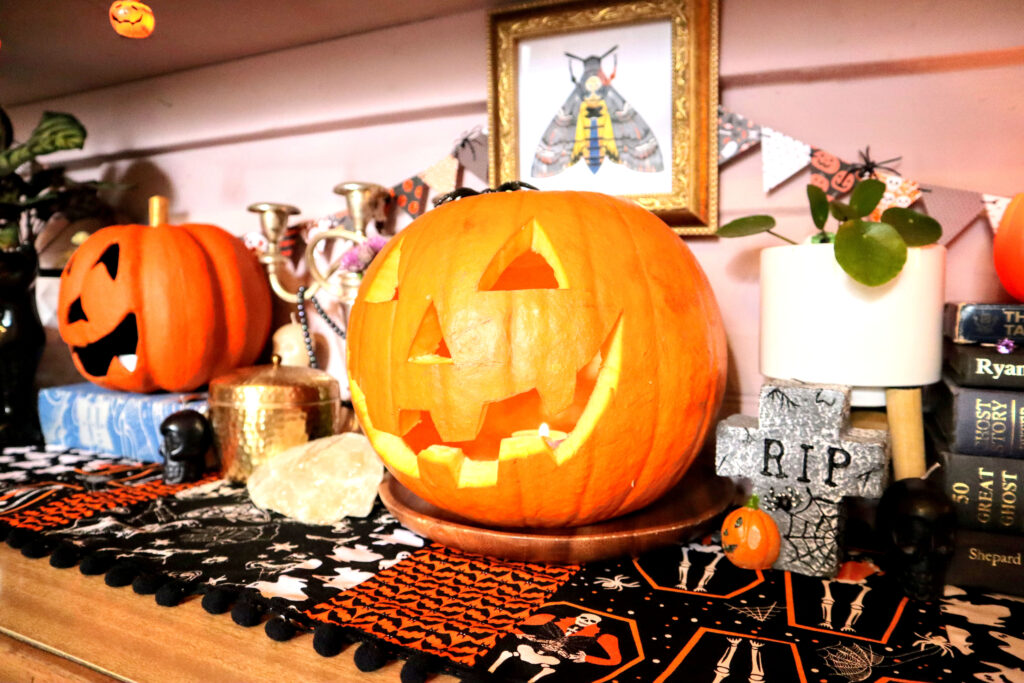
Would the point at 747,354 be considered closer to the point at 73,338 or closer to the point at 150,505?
the point at 150,505

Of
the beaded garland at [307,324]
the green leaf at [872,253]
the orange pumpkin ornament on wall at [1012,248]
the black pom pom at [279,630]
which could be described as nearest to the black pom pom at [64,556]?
the black pom pom at [279,630]

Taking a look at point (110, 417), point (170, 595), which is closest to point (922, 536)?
point (170, 595)

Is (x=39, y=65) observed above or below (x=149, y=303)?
above

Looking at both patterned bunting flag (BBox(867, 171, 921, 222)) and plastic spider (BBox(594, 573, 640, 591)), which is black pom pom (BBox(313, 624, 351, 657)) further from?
patterned bunting flag (BBox(867, 171, 921, 222))

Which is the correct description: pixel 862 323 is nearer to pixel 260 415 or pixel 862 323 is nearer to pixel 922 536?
pixel 922 536

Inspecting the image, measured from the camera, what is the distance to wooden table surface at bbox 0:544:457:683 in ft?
2.14

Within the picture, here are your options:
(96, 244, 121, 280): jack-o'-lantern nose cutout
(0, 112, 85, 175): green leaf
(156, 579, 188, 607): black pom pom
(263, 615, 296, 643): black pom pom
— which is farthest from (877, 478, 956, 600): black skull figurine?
(0, 112, 85, 175): green leaf

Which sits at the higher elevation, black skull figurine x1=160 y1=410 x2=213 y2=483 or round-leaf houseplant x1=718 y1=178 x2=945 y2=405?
round-leaf houseplant x1=718 y1=178 x2=945 y2=405

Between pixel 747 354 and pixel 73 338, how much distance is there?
1433 millimetres

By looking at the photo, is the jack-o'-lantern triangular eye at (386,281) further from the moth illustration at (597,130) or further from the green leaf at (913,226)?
the green leaf at (913,226)

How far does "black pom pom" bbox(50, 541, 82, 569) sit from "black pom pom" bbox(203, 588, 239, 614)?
0.85 feet

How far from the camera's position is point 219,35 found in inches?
63.4

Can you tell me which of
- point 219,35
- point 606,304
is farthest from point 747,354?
point 219,35

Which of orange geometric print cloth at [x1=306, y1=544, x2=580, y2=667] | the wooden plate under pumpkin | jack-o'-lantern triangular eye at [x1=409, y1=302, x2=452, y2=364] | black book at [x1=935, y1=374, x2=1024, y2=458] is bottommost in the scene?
orange geometric print cloth at [x1=306, y1=544, x2=580, y2=667]
